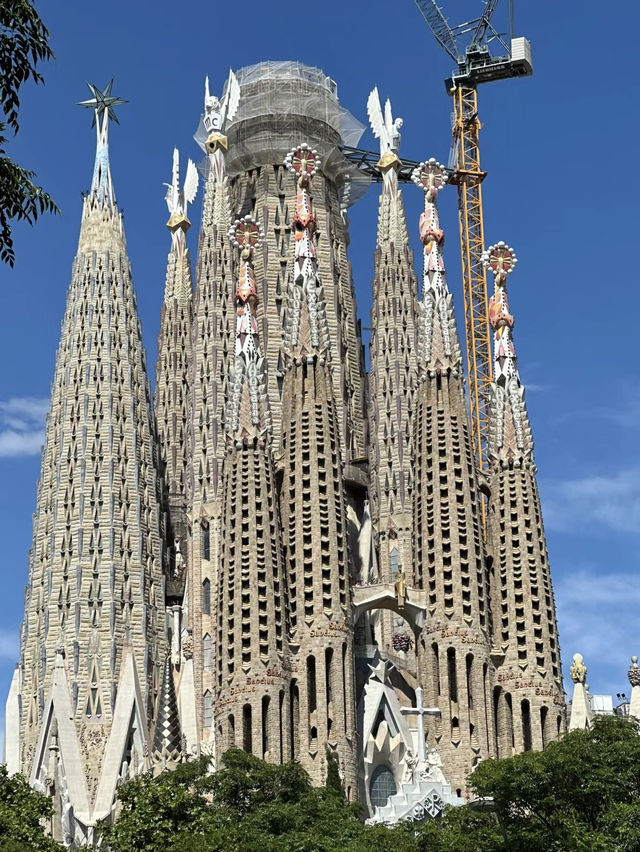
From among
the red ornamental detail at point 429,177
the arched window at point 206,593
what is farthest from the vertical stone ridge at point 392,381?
the red ornamental detail at point 429,177

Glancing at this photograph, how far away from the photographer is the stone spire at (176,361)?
67562mm

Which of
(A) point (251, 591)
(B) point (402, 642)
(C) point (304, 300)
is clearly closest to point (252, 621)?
(A) point (251, 591)

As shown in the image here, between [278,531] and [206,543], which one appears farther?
[206,543]

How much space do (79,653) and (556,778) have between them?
21.5 m

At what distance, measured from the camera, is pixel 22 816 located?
4028cm

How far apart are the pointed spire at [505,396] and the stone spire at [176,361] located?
1205 cm

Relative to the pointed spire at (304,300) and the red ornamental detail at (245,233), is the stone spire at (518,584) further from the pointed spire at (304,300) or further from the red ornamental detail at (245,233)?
the red ornamental detail at (245,233)

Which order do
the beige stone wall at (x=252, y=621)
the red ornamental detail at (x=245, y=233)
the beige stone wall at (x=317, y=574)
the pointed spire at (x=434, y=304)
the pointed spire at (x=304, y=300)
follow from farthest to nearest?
the red ornamental detail at (x=245, y=233) → the pointed spire at (x=434, y=304) → the pointed spire at (x=304, y=300) → the beige stone wall at (x=317, y=574) → the beige stone wall at (x=252, y=621)

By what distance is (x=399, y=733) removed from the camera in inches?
2259

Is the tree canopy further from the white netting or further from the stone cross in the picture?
the white netting

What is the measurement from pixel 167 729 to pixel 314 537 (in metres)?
7.19

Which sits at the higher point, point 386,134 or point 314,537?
point 386,134

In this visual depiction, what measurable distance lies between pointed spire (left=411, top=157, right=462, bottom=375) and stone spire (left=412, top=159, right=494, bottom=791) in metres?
0.03

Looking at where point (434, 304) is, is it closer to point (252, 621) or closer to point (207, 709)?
point (252, 621)
